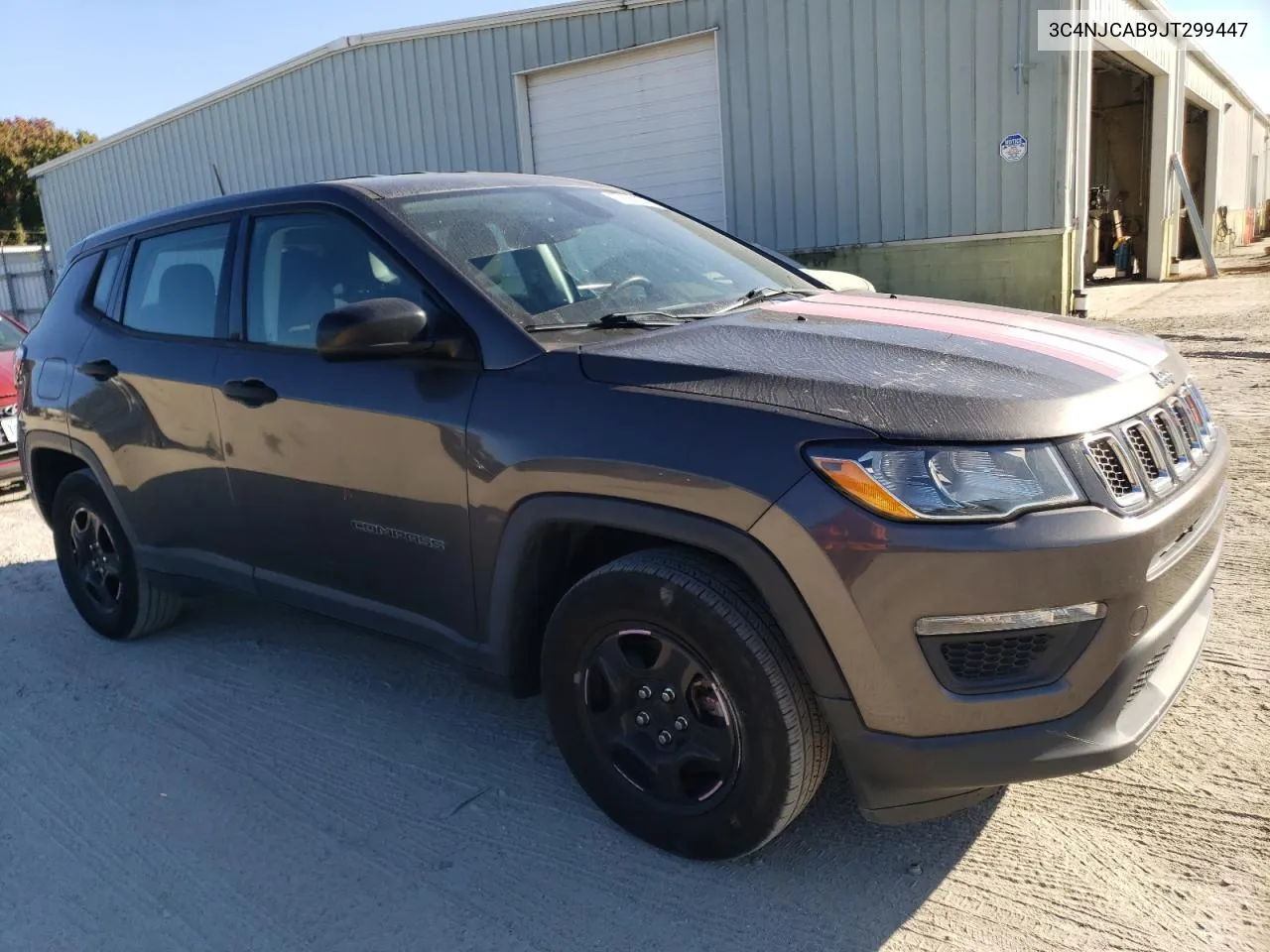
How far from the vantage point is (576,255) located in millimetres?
3279

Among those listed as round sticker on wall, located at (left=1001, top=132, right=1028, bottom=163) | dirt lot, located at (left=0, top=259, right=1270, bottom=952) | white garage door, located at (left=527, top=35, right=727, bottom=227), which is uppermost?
white garage door, located at (left=527, top=35, right=727, bottom=227)

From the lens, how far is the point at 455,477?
9.23 feet

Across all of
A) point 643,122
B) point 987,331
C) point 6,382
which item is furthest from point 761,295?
point 643,122

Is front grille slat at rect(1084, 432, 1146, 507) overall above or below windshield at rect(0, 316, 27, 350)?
below

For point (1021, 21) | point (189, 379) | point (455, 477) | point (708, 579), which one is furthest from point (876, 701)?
point (1021, 21)

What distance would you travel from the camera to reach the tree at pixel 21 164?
41.7m

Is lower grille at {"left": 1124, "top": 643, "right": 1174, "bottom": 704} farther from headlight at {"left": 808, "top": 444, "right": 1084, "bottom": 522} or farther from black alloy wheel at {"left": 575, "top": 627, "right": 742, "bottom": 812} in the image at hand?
black alloy wheel at {"left": 575, "top": 627, "right": 742, "bottom": 812}

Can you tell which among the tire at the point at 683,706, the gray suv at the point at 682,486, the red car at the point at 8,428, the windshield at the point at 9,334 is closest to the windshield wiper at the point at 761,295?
the gray suv at the point at 682,486

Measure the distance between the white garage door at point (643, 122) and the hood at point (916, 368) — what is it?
31.9 feet

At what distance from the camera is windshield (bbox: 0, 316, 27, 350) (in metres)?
8.45

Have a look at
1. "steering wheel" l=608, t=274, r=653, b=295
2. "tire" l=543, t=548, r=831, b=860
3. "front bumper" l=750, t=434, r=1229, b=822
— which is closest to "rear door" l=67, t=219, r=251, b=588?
"steering wheel" l=608, t=274, r=653, b=295

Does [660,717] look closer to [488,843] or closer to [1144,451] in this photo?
[488,843]

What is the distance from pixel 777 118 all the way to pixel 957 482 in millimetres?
10316

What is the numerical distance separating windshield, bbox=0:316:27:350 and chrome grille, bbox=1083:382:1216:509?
8695 mm
